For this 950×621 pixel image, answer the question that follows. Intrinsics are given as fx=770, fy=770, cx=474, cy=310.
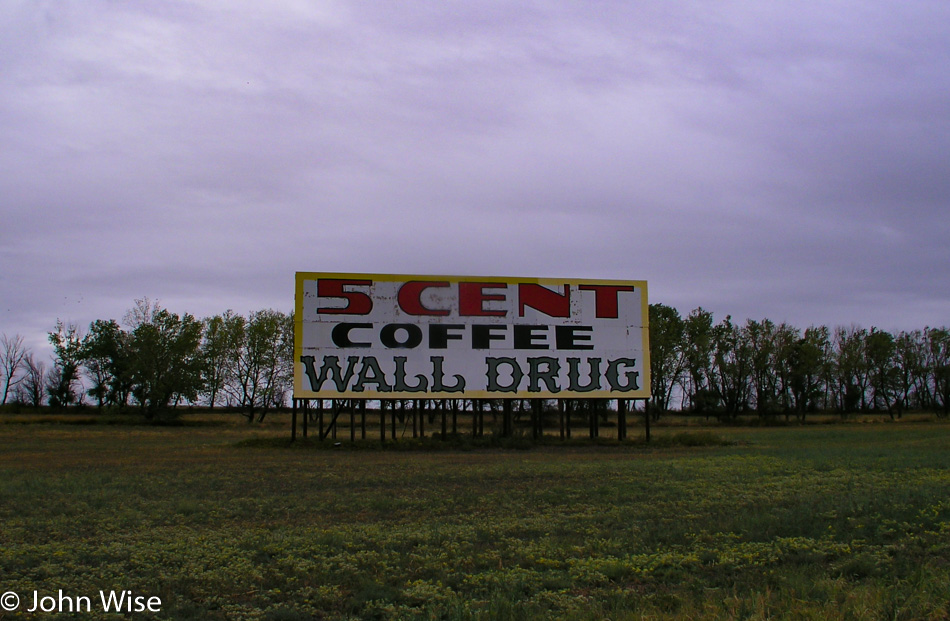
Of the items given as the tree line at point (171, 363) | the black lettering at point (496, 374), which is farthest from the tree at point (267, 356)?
the black lettering at point (496, 374)

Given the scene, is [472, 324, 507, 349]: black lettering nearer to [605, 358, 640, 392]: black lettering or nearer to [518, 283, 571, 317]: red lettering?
[518, 283, 571, 317]: red lettering

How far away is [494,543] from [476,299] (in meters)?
26.9

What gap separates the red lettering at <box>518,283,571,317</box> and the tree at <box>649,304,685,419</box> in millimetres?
49050

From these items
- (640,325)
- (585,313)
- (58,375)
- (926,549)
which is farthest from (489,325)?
(58,375)

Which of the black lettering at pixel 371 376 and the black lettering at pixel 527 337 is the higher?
the black lettering at pixel 527 337

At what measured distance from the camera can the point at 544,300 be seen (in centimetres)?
3897

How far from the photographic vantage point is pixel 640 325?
131ft

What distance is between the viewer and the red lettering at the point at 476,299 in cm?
3834

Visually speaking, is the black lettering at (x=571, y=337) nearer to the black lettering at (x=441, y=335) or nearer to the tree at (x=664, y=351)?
the black lettering at (x=441, y=335)

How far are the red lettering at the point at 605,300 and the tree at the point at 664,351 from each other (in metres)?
47.8

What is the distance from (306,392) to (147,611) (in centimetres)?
2858

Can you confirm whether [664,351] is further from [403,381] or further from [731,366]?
[403,381]

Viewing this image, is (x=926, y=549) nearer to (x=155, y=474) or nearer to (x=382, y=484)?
(x=382, y=484)

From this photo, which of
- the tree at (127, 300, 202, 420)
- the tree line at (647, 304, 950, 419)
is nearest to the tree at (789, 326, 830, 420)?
the tree line at (647, 304, 950, 419)
